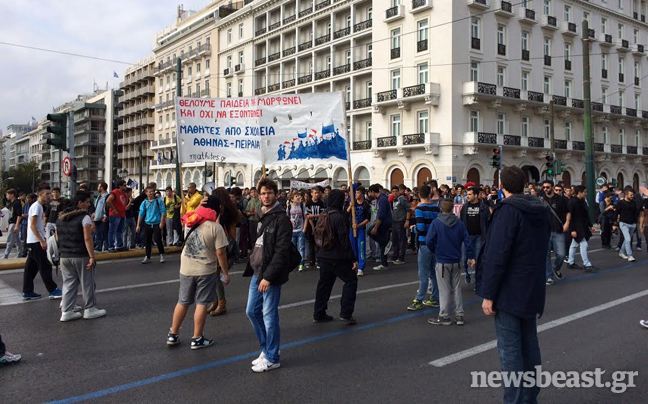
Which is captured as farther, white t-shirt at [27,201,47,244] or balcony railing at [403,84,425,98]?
balcony railing at [403,84,425,98]

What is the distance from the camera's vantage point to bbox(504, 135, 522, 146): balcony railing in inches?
1412

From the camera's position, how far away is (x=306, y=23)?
4666 centimetres

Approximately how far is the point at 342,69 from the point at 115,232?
32.2 m

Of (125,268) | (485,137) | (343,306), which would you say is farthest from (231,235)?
(485,137)

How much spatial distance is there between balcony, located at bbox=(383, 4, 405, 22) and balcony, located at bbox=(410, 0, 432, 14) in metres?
0.89

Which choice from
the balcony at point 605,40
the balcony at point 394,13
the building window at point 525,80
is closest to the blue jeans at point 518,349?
the balcony at point 394,13

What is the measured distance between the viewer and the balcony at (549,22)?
3866 centimetres

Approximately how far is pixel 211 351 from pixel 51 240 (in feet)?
11.0

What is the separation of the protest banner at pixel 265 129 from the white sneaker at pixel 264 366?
512cm

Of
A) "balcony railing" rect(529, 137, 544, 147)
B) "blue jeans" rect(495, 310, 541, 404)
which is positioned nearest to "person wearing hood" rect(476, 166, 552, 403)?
"blue jeans" rect(495, 310, 541, 404)

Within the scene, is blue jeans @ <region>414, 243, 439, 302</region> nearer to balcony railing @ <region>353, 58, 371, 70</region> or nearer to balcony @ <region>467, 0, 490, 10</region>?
balcony @ <region>467, 0, 490, 10</region>

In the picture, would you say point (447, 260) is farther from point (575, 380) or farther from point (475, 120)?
point (475, 120)

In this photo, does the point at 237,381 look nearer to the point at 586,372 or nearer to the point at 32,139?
the point at 586,372

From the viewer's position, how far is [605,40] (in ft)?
144
